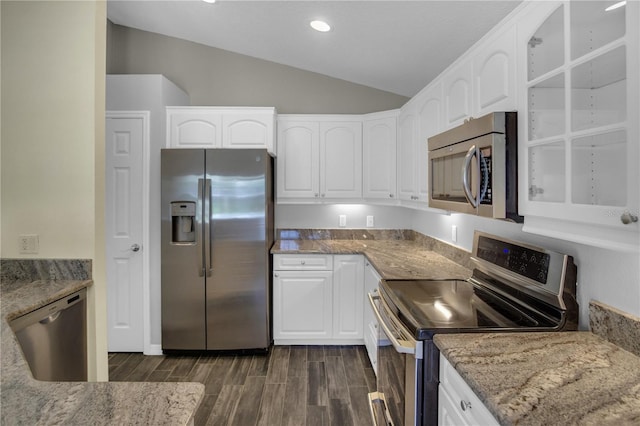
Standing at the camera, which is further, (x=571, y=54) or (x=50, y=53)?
(x=50, y=53)

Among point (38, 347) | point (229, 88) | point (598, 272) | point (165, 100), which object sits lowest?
point (38, 347)

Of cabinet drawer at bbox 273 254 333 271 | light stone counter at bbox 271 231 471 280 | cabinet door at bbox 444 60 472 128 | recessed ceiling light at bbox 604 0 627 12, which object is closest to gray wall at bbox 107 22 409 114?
light stone counter at bbox 271 231 471 280

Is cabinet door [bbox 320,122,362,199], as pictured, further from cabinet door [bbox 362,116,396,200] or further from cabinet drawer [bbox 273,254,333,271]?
cabinet drawer [bbox 273,254,333,271]

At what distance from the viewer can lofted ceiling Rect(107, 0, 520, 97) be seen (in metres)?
2.09

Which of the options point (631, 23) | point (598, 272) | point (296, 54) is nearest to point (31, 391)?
point (631, 23)

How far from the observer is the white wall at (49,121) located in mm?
1834

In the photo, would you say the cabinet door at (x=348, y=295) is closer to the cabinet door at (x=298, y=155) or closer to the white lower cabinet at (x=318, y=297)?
the white lower cabinet at (x=318, y=297)

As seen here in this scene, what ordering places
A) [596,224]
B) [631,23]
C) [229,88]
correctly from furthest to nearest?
[229,88] → [596,224] → [631,23]

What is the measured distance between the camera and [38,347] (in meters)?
1.54

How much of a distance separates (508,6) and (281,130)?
2.16 m

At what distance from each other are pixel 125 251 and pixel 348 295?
6.90 feet

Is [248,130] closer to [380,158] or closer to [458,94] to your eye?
[380,158]

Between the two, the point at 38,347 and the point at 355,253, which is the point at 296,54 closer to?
the point at 355,253

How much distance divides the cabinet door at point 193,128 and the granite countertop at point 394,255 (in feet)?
3.98
